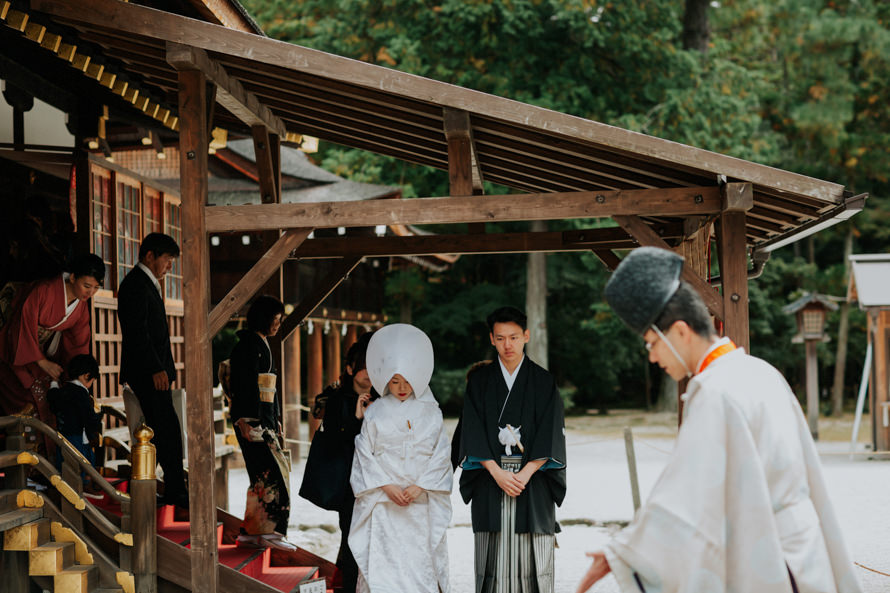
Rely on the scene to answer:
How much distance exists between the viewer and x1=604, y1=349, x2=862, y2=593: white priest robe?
8.02ft

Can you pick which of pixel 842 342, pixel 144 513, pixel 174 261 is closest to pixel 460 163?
pixel 144 513

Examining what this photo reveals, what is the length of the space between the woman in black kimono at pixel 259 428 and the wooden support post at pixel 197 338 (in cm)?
75

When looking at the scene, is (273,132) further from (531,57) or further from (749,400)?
(531,57)

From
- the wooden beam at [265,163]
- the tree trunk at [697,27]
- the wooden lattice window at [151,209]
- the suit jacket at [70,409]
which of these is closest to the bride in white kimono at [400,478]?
the suit jacket at [70,409]

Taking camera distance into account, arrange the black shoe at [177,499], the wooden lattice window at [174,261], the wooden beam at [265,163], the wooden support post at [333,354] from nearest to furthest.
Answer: the black shoe at [177,499], the wooden beam at [265,163], the wooden lattice window at [174,261], the wooden support post at [333,354]

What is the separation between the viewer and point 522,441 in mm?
4965

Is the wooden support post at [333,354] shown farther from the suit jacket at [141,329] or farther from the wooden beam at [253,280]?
the wooden beam at [253,280]

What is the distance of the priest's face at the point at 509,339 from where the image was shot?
4934 millimetres

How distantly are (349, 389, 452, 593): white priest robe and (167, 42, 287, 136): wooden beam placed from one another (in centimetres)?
206

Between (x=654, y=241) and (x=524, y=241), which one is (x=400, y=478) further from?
(x=524, y=241)

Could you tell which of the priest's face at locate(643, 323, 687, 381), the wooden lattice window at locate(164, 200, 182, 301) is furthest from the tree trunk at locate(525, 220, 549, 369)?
the priest's face at locate(643, 323, 687, 381)

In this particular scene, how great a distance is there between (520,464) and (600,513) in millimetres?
5912

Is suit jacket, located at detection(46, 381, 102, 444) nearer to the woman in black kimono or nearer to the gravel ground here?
the woman in black kimono

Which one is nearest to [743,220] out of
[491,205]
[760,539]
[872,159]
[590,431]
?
[491,205]
